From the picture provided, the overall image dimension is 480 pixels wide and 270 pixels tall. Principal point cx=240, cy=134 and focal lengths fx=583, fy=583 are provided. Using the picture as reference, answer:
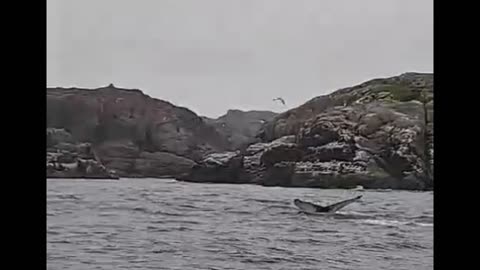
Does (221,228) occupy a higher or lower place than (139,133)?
lower

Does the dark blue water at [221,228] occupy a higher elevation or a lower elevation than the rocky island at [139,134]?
lower

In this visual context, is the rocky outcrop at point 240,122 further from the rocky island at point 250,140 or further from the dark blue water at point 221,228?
the dark blue water at point 221,228

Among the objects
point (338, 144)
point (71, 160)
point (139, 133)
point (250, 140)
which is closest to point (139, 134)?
point (139, 133)

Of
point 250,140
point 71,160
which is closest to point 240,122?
point 250,140

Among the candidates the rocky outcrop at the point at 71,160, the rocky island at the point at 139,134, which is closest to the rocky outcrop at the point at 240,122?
the rocky island at the point at 139,134

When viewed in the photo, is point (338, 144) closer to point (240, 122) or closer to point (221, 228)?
point (240, 122)
